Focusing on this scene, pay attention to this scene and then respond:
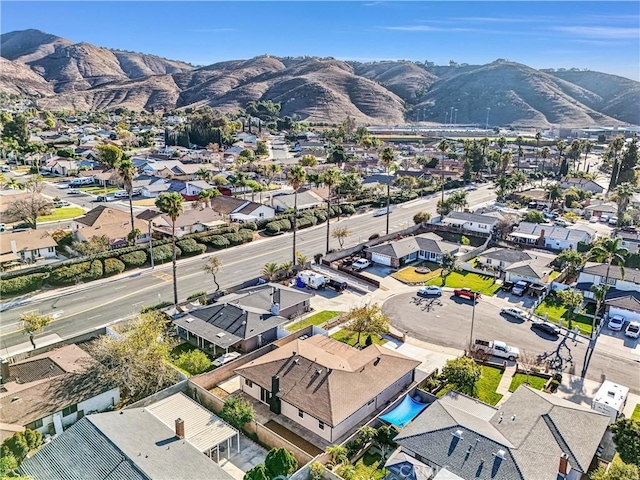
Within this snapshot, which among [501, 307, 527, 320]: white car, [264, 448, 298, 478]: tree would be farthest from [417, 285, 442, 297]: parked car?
[264, 448, 298, 478]: tree

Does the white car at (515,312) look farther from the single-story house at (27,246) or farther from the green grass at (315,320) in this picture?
the single-story house at (27,246)

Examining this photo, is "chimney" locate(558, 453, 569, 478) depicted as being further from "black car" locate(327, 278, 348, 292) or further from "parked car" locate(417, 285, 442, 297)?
"black car" locate(327, 278, 348, 292)

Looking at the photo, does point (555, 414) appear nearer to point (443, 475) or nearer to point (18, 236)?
point (443, 475)

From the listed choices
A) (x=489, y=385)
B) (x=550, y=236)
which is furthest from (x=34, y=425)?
(x=550, y=236)

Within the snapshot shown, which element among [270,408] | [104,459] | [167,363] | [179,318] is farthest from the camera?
[179,318]

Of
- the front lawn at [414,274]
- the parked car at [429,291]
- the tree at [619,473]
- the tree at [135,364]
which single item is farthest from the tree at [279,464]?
the front lawn at [414,274]

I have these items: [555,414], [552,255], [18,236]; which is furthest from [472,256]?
[18,236]
